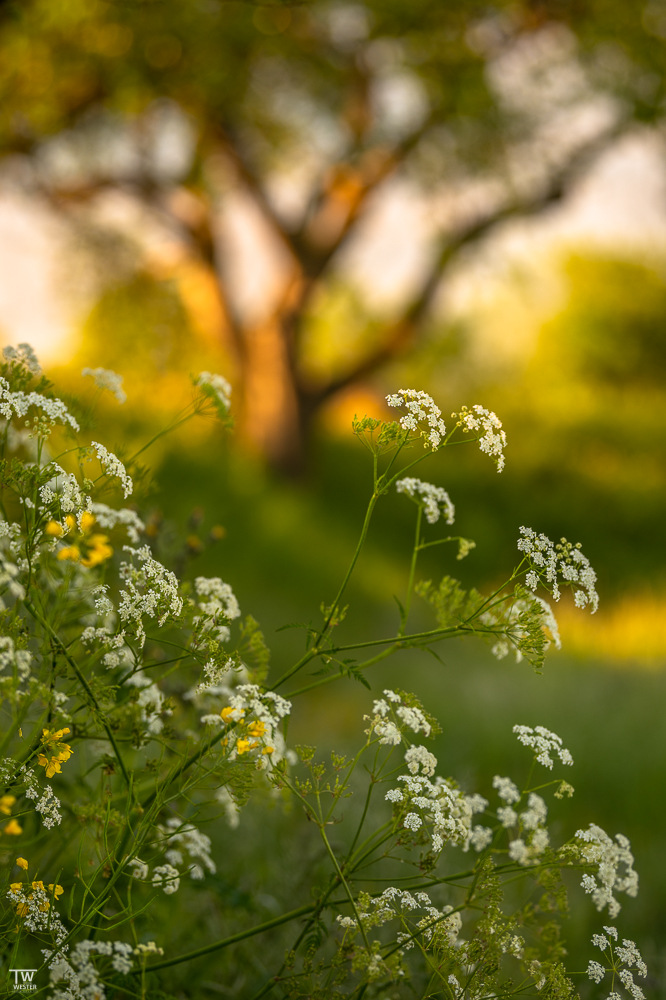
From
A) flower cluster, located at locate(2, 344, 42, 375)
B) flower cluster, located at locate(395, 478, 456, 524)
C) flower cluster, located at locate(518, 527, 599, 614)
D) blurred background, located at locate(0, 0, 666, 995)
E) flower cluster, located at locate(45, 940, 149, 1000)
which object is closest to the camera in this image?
flower cluster, located at locate(45, 940, 149, 1000)

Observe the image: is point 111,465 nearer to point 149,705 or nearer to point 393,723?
point 149,705

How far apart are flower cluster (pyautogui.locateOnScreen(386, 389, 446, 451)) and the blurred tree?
766 cm

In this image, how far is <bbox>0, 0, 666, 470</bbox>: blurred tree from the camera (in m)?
9.81

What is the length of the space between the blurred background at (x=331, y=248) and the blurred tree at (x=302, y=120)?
5 centimetres

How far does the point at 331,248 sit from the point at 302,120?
2039mm

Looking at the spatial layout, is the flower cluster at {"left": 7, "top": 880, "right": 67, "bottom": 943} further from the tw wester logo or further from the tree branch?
the tree branch

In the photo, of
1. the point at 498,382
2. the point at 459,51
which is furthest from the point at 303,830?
the point at 498,382

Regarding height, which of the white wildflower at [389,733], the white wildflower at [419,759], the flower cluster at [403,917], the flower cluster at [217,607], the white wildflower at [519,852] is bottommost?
the flower cluster at [403,917]

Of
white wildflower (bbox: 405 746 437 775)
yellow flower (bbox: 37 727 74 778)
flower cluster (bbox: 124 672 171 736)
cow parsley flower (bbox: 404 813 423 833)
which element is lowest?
cow parsley flower (bbox: 404 813 423 833)

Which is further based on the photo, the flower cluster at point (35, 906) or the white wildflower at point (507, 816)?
the white wildflower at point (507, 816)

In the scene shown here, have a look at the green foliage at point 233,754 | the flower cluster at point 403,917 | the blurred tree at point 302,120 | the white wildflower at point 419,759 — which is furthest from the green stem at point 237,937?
the blurred tree at point 302,120

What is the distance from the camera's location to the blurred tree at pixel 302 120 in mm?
9812

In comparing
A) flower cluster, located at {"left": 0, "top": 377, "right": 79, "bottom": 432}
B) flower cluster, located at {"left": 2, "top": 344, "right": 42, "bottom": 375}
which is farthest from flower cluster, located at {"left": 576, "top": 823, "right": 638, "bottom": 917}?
flower cluster, located at {"left": 2, "top": 344, "right": 42, "bottom": 375}

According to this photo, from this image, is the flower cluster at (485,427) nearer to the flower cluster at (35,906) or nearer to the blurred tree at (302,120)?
the flower cluster at (35,906)
